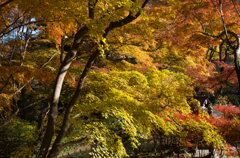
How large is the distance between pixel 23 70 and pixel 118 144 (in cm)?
328

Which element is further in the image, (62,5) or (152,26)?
(152,26)

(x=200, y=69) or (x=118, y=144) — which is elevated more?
(x=200, y=69)

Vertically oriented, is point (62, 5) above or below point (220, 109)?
above

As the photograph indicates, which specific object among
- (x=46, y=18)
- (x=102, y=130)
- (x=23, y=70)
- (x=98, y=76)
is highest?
(x=46, y=18)

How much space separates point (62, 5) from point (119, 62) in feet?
21.9

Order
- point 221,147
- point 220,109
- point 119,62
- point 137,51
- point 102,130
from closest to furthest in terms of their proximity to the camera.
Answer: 1. point 102,130
2. point 221,147
3. point 137,51
4. point 119,62
5. point 220,109

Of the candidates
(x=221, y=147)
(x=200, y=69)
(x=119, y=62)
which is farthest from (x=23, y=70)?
(x=200, y=69)

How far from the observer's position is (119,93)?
4758 mm

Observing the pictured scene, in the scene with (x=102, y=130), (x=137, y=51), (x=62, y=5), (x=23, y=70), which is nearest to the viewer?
(x=62, y=5)

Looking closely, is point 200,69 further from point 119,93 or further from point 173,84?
point 119,93

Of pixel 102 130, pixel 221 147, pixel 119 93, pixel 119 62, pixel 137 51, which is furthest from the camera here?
pixel 119 62

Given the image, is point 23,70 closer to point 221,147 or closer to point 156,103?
point 156,103

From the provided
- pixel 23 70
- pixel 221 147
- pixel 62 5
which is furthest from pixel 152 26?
pixel 221 147

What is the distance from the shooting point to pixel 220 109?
11.3m
